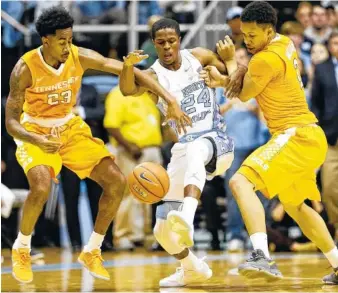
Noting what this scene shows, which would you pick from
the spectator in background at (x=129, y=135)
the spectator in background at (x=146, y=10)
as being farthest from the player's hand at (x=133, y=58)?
the spectator in background at (x=146, y=10)

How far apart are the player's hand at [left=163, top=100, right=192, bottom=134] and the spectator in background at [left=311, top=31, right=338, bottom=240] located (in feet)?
14.9

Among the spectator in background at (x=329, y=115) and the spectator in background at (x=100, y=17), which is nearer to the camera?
the spectator in background at (x=329, y=115)

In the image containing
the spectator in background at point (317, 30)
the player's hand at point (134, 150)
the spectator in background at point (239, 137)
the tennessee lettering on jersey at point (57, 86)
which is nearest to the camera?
the tennessee lettering on jersey at point (57, 86)

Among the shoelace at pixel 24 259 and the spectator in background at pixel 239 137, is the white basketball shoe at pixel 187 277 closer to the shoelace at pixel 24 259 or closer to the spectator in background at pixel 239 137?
the shoelace at pixel 24 259

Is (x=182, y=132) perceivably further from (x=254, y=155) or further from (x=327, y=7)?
(x=327, y=7)

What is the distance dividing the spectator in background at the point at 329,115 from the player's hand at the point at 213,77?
14.1ft

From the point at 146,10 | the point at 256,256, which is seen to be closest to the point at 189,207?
the point at 256,256

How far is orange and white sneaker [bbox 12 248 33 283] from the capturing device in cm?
848

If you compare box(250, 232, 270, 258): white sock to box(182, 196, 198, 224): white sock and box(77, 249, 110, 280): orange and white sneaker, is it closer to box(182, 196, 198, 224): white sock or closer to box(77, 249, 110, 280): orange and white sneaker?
box(182, 196, 198, 224): white sock

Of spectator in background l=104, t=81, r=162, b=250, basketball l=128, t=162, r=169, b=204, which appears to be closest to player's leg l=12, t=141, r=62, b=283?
basketball l=128, t=162, r=169, b=204

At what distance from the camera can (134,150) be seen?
13.5 metres

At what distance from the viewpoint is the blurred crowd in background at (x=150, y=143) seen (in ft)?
42.1

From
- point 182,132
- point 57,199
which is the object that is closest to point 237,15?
point 57,199

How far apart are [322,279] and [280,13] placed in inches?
294
